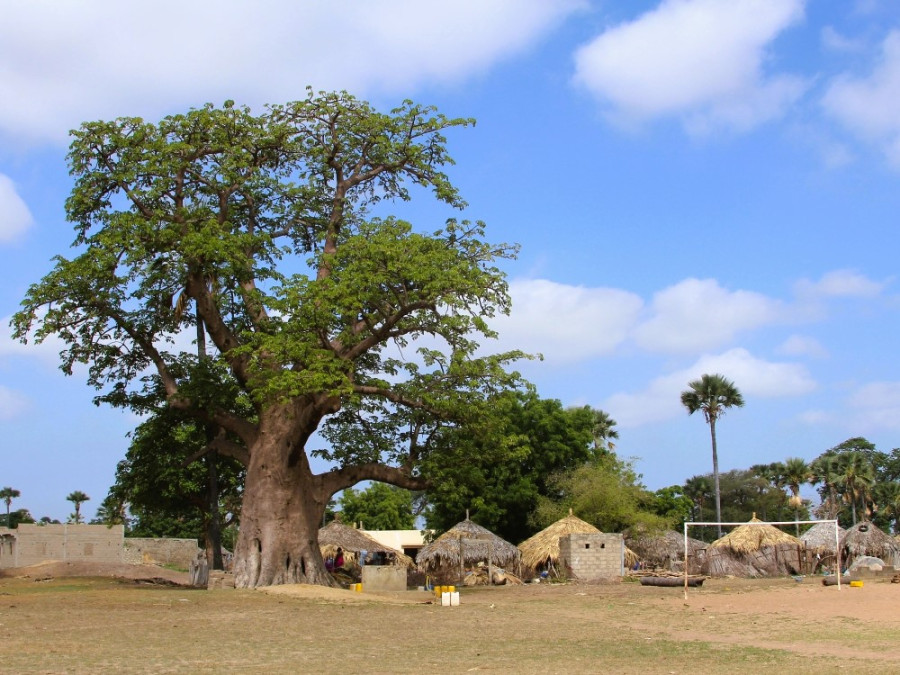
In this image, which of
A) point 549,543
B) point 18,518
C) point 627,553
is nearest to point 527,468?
point 627,553

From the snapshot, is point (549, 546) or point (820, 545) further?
point (820, 545)

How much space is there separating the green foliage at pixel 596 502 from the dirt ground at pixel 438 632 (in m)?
15.9

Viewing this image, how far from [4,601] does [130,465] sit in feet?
29.7

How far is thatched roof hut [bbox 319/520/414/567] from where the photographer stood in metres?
37.3

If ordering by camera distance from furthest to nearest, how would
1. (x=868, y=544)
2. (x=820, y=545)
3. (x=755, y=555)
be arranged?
(x=820, y=545) < (x=868, y=544) < (x=755, y=555)

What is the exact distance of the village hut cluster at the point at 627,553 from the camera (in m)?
34.5

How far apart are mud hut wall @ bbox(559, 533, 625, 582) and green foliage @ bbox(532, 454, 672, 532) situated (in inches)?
182

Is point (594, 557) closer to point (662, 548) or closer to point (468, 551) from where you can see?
point (468, 551)

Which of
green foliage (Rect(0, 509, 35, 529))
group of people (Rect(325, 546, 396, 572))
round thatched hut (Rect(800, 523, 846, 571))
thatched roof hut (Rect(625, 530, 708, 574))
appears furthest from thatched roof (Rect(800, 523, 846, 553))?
green foliage (Rect(0, 509, 35, 529))

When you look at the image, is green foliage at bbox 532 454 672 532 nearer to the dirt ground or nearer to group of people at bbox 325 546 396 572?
group of people at bbox 325 546 396 572

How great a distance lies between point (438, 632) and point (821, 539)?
3300 cm

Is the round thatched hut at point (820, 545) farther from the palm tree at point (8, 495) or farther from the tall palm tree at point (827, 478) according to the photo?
the palm tree at point (8, 495)

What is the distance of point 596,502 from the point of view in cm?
3922

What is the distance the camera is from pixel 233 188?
2503 centimetres
